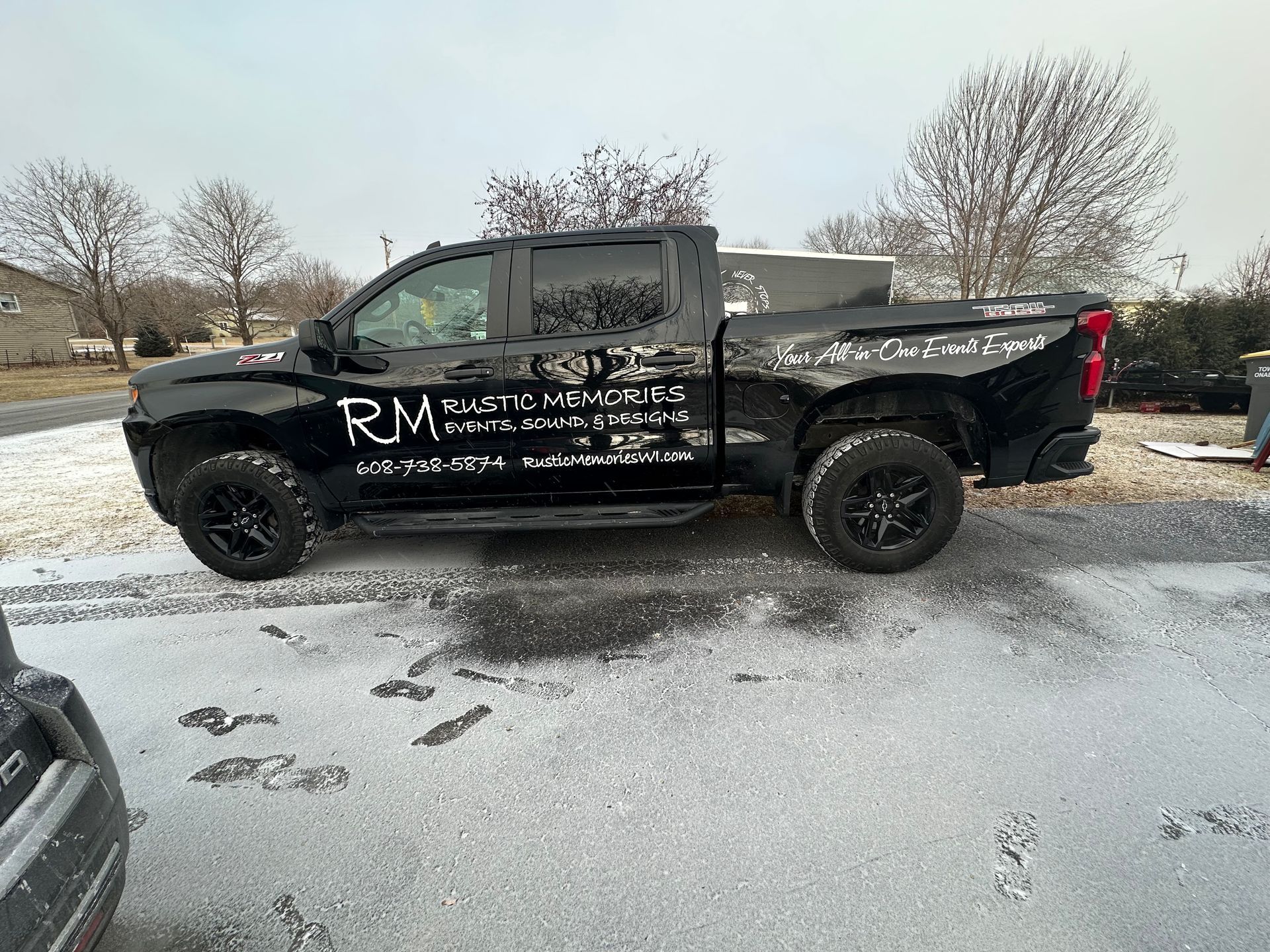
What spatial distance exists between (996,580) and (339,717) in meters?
3.55

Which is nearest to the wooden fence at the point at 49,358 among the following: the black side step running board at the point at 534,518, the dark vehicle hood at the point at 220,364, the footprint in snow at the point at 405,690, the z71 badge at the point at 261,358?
the dark vehicle hood at the point at 220,364

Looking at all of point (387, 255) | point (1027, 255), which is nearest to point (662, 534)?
point (1027, 255)

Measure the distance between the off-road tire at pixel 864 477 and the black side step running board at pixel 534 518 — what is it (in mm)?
655

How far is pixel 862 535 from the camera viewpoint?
354cm

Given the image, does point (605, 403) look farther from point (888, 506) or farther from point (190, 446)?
point (190, 446)

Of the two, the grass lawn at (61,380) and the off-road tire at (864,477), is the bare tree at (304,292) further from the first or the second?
the off-road tire at (864,477)

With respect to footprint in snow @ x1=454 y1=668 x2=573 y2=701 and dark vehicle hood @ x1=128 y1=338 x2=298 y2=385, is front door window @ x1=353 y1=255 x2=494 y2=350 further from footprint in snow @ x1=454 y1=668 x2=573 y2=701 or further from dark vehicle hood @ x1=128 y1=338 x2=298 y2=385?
footprint in snow @ x1=454 y1=668 x2=573 y2=701

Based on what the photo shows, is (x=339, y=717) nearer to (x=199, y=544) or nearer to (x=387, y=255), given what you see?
(x=199, y=544)

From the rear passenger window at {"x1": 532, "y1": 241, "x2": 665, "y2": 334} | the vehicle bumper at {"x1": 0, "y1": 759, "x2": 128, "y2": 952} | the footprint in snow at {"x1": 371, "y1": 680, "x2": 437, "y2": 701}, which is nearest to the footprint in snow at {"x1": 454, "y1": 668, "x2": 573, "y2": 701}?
the footprint in snow at {"x1": 371, "y1": 680, "x2": 437, "y2": 701}

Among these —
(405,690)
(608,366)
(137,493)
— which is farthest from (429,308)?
(137,493)

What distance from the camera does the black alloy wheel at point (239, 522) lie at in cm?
358

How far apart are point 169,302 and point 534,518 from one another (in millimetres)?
40770

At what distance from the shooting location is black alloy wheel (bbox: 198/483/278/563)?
3576 mm

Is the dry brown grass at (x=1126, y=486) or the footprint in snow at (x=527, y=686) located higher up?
the dry brown grass at (x=1126, y=486)
